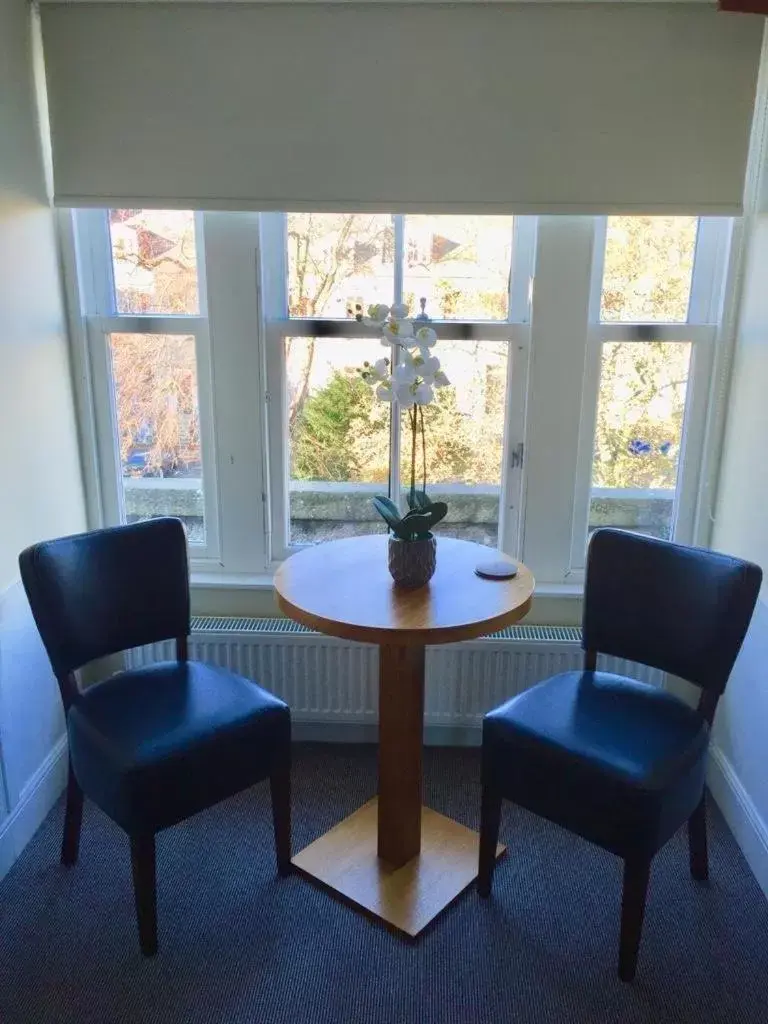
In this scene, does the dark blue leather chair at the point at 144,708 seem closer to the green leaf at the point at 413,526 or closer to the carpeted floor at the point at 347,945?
the carpeted floor at the point at 347,945

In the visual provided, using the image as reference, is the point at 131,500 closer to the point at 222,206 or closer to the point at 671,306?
the point at 222,206

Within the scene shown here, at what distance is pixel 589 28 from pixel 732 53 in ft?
1.30

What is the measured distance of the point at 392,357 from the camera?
2.35 meters

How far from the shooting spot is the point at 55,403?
224 cm

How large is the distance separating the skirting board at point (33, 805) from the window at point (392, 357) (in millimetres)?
767

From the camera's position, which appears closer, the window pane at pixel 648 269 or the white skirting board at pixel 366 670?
the window pane at pixel 648 269

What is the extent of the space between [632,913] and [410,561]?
915 mm

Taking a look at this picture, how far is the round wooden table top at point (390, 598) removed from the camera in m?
1.60

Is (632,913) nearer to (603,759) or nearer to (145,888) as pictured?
(603,759)

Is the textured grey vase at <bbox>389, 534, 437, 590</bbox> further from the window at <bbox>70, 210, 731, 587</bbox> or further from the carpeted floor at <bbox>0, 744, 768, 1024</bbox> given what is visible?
the carpeted floor at <bbox>0, 744, 768, 1024</bbox>

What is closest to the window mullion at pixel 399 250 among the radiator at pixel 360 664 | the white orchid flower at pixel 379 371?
the white orchid flower at pixel 379 371

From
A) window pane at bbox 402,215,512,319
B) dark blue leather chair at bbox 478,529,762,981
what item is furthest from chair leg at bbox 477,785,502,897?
window pane at bbox 402,215,512,319

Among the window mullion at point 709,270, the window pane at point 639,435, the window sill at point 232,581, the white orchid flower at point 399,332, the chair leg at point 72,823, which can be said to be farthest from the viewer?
the window sill at point 232,581

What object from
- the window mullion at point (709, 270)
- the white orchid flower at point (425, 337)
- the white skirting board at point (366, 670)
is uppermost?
the window mullion at point (709, 270)
